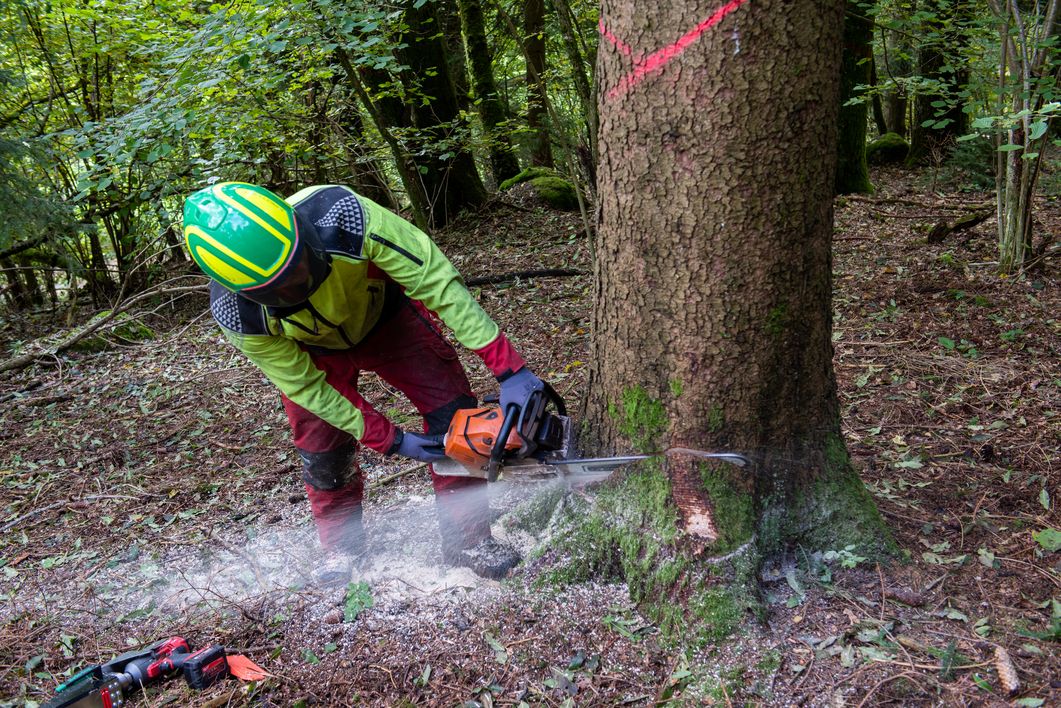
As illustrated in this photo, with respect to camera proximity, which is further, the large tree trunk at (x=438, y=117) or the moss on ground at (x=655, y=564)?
the large tree trunk at (x=438, y=117)

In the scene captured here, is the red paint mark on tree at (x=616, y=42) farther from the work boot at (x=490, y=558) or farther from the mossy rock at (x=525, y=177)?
the mossy rock at (x=525, y=177)

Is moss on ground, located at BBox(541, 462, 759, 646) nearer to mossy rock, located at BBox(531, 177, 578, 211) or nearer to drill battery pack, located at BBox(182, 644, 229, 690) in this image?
drill battery pack, located at BBox(182, 644, 229, 690)

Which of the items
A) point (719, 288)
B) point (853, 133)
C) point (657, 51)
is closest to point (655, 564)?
point (719, 288)

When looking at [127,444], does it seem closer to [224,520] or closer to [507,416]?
[224,520]

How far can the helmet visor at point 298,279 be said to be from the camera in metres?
2.24

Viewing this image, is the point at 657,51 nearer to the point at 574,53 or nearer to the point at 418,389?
the point at 418,389

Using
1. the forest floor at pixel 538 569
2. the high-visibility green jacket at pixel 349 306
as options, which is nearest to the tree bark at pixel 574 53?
the forest floor at pixel 538 569

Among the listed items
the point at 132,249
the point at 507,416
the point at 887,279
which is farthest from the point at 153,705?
the point at 132,249

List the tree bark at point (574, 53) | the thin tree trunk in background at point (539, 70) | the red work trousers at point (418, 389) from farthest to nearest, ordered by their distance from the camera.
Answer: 1. the thin tree trunk in background at point (539, 70)
2. the tree bark at point (574, 53)
3. the red work trousers at point (418, 389)

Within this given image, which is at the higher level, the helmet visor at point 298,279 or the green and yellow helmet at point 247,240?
the green and yellow helmet at point 247,240

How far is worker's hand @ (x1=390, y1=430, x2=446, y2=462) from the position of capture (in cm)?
270

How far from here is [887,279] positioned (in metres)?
5.11

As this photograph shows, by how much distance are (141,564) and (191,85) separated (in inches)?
119

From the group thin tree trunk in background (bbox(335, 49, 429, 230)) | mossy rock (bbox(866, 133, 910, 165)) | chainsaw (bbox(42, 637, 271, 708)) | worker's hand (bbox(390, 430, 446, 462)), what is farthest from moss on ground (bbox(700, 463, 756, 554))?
mossy rock (bbox(866, 133, 910, 165))
